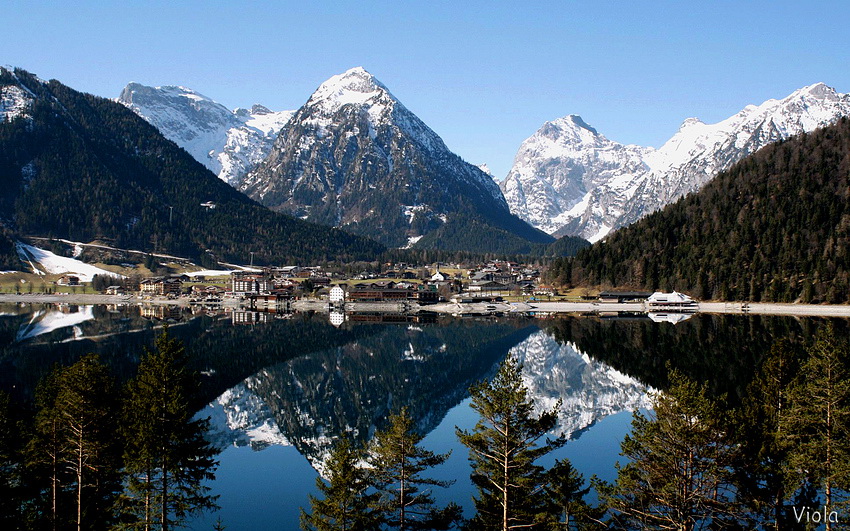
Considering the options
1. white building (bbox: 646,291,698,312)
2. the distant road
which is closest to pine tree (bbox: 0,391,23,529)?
the distant road

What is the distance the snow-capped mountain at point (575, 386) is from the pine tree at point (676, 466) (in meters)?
25.8

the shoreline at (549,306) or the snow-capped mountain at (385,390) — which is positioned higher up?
the shoreline at (549,306)

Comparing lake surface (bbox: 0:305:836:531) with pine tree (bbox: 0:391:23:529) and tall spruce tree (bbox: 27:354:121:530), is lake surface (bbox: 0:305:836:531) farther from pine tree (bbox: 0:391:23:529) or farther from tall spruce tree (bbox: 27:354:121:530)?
pine tree (bbox: 0:391:23:529)

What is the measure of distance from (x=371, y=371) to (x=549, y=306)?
8309 centimetres

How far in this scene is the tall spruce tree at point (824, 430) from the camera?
26.5 m

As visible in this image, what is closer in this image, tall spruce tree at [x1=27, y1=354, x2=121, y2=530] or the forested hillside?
tall spruce tree at [x1=27, y1=354, x2=121, y2=530]

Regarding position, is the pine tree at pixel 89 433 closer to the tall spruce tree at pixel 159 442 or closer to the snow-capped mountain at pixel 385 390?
the tall spruce tree at pixel 159 442

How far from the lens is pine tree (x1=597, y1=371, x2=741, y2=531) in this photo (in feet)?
79.8

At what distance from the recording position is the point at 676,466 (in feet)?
80.8

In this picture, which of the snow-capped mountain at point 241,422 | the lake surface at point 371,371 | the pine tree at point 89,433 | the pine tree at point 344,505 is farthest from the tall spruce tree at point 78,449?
the snow-capped mountain at point 241,422

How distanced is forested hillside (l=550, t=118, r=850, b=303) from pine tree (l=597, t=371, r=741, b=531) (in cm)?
12163

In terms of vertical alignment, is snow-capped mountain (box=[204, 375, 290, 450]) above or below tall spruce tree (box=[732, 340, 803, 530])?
below

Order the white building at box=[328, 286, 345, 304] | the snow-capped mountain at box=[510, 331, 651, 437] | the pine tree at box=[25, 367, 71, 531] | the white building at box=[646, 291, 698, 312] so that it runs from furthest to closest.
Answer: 1. the white building at box=[328, 286, 345, 304]
2. the white building at box=[646, 291, 698, 312]
3. the snow-capped mountain at box=[510, 331, 651, 437]
4. the pine tree at box=[25, 367, 71, 531]

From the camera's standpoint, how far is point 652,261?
171375 millimetres
